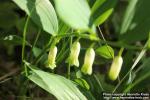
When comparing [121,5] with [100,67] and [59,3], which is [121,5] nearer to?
[100,67]

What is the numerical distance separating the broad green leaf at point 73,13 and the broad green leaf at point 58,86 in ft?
0.76

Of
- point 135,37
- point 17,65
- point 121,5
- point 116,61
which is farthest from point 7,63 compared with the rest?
point 135,37

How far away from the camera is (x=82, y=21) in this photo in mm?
736

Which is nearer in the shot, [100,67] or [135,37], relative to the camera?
[135,37]

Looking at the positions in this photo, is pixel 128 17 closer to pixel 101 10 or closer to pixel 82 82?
pixel 101 10

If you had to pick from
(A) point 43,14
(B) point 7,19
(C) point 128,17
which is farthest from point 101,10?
(B) point 7,19

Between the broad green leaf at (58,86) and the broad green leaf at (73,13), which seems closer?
the broad green leaf at (73,13)

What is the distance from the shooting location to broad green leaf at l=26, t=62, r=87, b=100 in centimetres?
91

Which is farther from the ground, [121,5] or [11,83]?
[121,5]

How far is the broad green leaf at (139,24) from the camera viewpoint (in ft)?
2.68

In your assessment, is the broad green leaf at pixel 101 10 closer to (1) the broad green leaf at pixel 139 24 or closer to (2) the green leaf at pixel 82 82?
(1) the broad green leaf at pixel 139 24

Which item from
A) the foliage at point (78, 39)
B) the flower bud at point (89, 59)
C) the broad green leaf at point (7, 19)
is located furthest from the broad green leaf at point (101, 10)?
the broad green leaf at point (7, 19)

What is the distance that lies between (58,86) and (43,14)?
224 mm

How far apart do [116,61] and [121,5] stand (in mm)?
939
